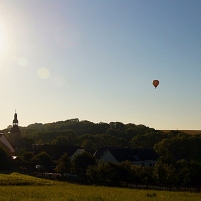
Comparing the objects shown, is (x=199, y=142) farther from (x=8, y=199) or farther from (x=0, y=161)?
(x=8, y=199)

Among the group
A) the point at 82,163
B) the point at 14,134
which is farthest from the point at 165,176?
the point at 14,134

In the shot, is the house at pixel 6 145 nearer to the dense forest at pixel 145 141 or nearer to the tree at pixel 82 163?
the dense forest at pixel 145 141

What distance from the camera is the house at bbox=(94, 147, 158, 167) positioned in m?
73.1

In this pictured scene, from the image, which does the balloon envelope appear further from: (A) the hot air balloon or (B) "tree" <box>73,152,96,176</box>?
(B) "tree" <box>73,152,96,176</box>

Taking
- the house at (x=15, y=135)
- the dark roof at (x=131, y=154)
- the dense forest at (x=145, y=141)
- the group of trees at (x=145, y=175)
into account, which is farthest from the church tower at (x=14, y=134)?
the group of trees at (x=145, y=175)

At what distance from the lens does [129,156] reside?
7462cm

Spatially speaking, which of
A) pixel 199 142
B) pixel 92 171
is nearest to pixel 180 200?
pixel 92 171

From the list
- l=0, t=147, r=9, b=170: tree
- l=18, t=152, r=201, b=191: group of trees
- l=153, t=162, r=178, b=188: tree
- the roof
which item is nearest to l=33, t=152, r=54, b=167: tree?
l=0, t=147, r=9, b=170: tree

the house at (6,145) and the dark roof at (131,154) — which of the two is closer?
the dark roof at (131,154)

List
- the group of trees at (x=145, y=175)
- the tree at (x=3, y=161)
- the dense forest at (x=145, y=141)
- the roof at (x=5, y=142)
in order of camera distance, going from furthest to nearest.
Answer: the dense forest at (x=145, y=141), the roof at (x=5, y=142), the tree at (x=3, y=161), the group of trees at (x=145, y=175)

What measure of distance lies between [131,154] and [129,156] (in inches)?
49.6

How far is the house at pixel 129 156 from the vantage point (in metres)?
73.1

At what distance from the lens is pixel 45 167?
67.7 m

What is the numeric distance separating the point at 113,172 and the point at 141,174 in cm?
366
